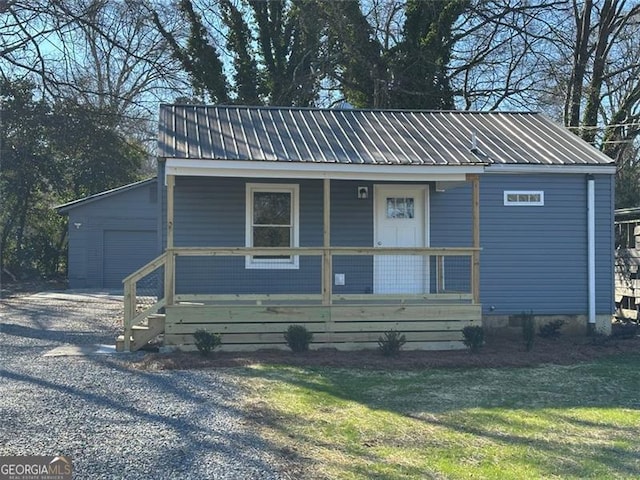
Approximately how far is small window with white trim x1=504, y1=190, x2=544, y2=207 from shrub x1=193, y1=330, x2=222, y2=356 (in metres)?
5.67

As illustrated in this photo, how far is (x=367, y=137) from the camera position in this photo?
36.0 ft

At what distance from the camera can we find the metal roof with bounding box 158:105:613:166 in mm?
9695

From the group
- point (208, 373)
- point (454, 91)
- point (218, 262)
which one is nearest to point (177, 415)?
point (208, 373)

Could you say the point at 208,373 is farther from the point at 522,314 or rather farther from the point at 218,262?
the point at 522,314

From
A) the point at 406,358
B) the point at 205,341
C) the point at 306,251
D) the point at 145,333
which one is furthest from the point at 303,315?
the point at 145,333

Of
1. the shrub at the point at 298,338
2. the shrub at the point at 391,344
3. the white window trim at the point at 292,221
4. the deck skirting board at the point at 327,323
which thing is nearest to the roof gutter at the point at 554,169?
the deck skirting board at the point at 327,323

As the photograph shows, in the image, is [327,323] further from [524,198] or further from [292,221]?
[524,198]

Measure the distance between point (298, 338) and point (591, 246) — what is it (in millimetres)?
5721

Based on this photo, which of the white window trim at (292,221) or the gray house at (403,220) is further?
the white window trim at (292,221)

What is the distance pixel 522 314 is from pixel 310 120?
5.22 meters

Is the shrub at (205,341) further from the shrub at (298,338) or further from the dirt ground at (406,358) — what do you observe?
the shrub at (298,338)

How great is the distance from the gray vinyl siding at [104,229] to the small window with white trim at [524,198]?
14.0 meters

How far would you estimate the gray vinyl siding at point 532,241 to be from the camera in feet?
36.5

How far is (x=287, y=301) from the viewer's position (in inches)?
389
